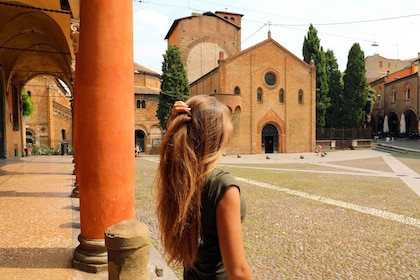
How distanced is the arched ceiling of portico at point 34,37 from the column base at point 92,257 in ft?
13.0

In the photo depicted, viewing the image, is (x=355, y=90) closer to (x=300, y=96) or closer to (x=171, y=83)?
(x=300, y=96)

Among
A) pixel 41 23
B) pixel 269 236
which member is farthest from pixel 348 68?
pixel 269 236

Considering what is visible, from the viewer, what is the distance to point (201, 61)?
132 ft

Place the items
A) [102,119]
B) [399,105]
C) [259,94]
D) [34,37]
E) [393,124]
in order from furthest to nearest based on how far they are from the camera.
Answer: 1. [393,124]
2. [399,105]
3. [259,94]
4. [34,37]
5. [102,119]

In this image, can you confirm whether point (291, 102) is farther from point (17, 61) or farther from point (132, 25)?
point (132, 25)

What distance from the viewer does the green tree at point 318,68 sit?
34219mm

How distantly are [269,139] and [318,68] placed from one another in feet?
35.4

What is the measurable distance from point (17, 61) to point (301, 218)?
1879cm

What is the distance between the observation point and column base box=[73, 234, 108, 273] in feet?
11.1

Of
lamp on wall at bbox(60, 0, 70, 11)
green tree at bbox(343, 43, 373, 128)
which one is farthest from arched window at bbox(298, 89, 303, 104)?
lamp on wall at bbox(60, 0, 70, 11)

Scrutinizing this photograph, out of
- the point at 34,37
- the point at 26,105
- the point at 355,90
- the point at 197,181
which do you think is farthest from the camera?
the point at 355,90

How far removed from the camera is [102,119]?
336cm

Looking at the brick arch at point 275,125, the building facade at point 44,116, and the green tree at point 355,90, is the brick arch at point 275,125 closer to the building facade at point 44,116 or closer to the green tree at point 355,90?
the green tree at point 355,90

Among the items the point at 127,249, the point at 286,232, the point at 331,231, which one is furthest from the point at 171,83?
the point at 127,249
